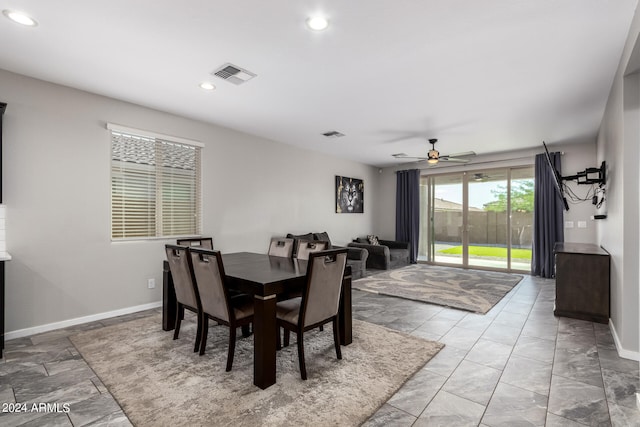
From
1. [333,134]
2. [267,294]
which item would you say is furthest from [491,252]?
[267,294]

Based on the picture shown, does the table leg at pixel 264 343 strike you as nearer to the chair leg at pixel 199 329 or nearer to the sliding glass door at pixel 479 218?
the chair leg at pixel 199 329

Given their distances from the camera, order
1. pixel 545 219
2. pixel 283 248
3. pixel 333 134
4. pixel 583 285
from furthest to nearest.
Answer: pixel 545 219, pixel 333 134, pixel 283 248, pixel 583 285

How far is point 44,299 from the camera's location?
10.7 ft

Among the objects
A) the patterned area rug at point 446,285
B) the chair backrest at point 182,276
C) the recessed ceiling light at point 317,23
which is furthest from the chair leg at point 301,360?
the patterned area rug at point 446,285

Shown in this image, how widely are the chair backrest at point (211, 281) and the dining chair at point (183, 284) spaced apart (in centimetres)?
10

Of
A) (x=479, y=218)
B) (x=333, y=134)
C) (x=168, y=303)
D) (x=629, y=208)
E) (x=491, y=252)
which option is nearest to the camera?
(x=629, y=208)

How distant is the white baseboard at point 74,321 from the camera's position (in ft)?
10.1

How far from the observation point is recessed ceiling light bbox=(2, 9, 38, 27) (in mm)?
2152

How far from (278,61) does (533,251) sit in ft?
20.5

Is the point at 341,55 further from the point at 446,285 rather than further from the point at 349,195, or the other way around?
the point at 349,195

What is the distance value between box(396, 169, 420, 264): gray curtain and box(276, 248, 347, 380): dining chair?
5.72m

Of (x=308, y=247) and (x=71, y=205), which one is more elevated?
(x=71, y=205)

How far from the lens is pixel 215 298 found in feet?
8.08

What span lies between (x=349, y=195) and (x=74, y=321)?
18.7 ft
